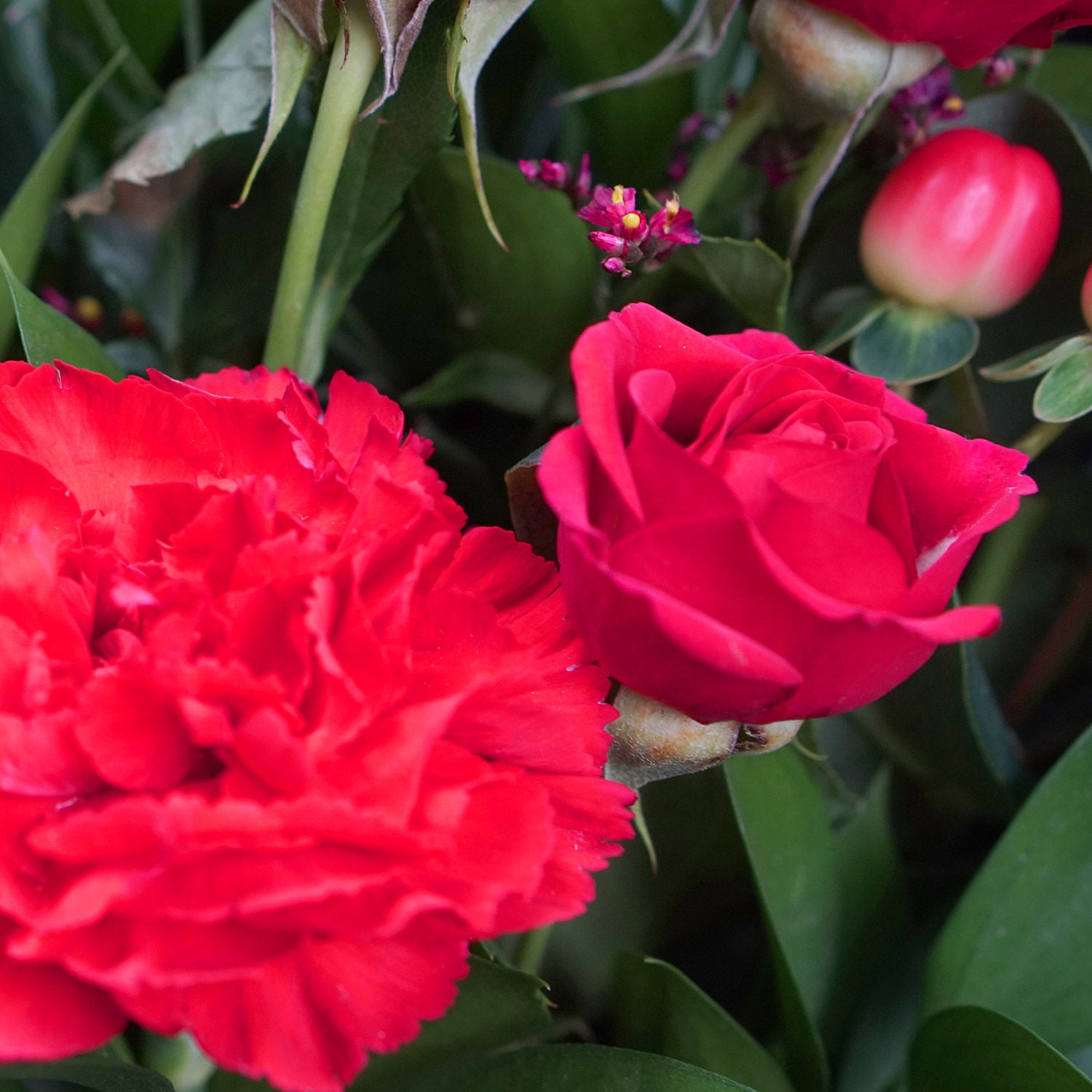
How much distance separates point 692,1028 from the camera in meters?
0.36

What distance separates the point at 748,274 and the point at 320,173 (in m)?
0.15

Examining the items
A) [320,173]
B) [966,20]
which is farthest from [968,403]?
[320,173]

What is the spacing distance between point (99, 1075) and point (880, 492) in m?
0.24

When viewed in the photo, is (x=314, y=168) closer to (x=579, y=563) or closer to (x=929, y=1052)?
(x=579, y=563)

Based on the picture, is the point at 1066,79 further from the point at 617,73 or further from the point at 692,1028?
the point at 692,1028

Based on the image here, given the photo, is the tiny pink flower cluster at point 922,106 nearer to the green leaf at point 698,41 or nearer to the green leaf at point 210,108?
the green leaf at point 698,41

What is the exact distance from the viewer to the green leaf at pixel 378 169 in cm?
34

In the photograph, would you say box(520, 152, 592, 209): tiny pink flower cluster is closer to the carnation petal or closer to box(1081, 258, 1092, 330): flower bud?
box(1081, 258, 1092, 330): flower bud

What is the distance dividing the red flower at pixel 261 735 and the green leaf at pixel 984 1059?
0.16 metres

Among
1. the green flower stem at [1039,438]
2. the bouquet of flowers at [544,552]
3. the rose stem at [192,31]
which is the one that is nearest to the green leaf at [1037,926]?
the bouquet of flowers at [544,552]

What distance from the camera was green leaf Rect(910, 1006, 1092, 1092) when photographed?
0.31 metres

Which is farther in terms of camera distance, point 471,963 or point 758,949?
point 758,949

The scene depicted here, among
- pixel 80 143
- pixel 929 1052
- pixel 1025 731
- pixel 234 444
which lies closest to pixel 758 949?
pixel 929 1052

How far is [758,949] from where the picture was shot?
47 centimetres
